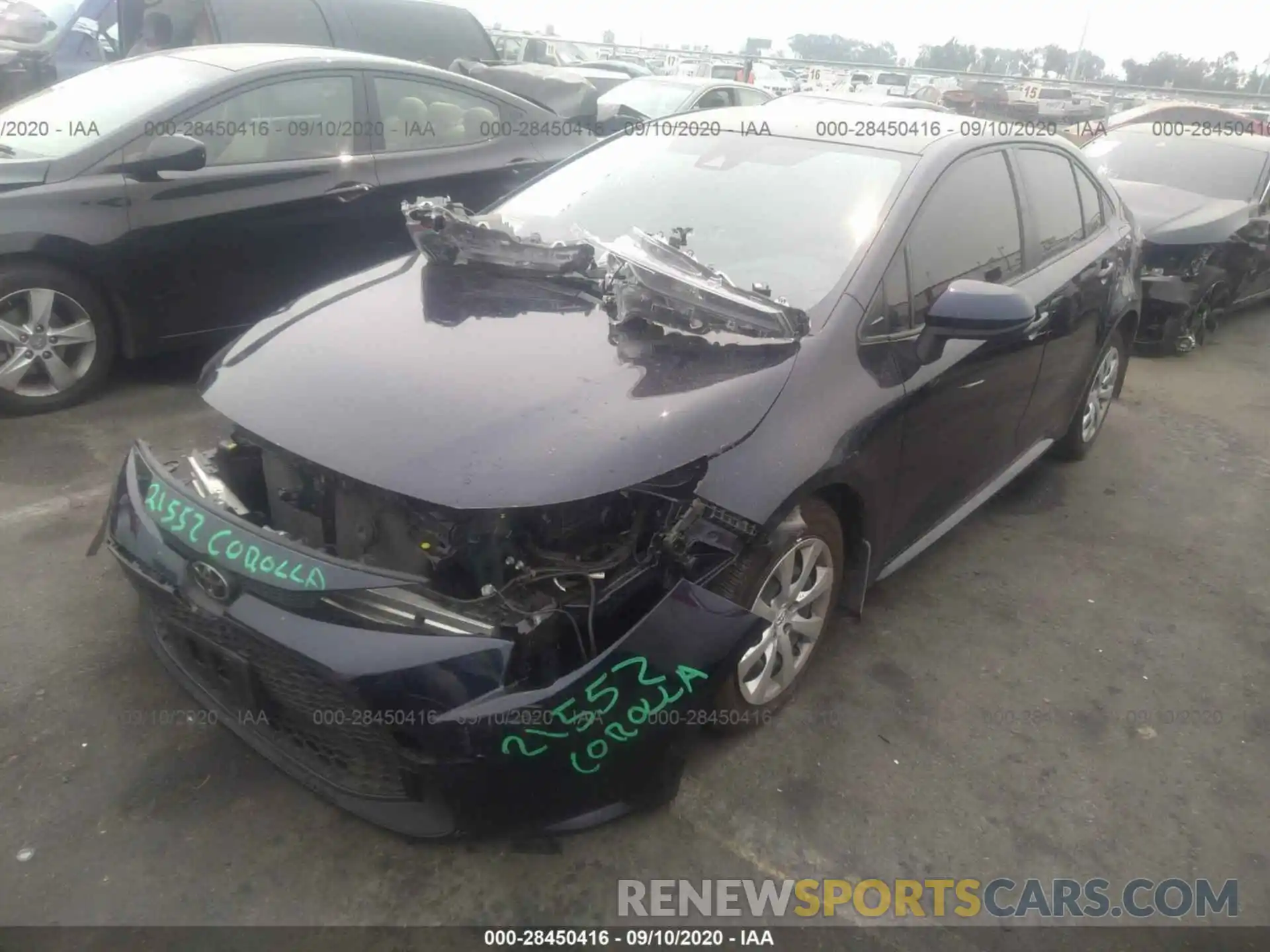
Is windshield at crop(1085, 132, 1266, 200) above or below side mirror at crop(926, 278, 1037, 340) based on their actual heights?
below

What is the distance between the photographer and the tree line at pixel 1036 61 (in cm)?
3294

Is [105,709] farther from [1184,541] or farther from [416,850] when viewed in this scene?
[1184,541]

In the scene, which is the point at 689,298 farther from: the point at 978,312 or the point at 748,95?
the point at 748,95

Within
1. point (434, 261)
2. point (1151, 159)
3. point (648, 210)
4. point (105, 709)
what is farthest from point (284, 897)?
point (1151, 159)

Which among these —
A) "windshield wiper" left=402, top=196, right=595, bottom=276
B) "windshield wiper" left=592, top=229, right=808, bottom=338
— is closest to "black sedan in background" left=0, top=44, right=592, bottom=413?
"windshield wiper" left=402, top=196, right=595, bottom=276

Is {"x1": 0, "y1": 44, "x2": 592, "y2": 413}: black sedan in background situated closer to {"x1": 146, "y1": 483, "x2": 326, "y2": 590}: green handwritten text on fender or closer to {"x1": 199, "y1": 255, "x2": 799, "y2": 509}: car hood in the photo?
{"x1": 199, "y1": 255, "x2": 799, "y2": 509}: car hood

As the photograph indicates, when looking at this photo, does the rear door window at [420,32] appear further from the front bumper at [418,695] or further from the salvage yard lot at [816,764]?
the front bumper at [418,695]

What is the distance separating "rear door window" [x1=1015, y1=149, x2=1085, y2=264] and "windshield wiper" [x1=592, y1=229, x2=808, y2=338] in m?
1.68

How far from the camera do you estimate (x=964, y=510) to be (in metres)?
3.49

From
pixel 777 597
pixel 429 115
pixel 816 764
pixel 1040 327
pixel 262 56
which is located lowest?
pixel 816 764

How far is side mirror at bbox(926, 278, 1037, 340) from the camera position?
264 cm

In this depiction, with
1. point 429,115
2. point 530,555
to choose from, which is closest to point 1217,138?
point 429,115

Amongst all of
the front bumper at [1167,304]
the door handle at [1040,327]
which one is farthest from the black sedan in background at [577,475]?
the front bumper at [1167,304]

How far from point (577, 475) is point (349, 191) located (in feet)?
11.1
